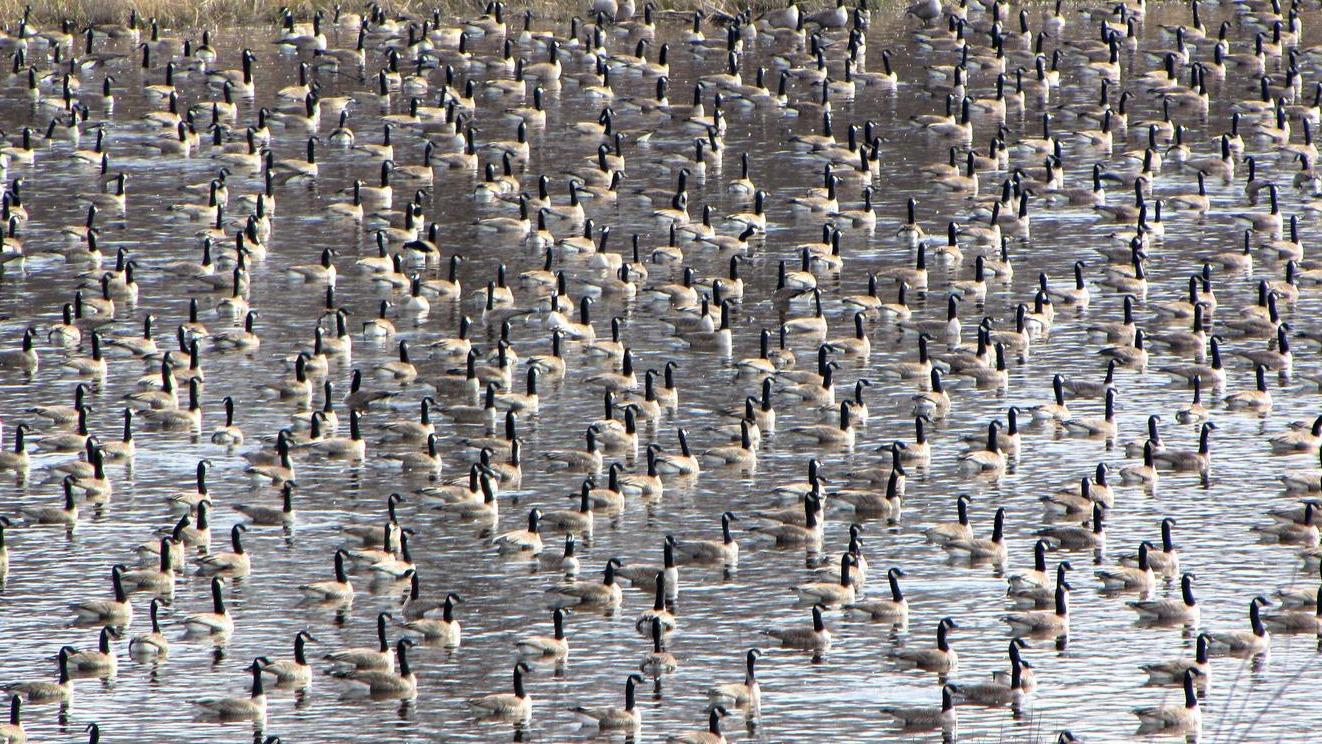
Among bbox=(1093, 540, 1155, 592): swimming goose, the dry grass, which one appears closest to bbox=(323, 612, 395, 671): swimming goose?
bbox=(1093, 540, 1155, 592): swimming goose

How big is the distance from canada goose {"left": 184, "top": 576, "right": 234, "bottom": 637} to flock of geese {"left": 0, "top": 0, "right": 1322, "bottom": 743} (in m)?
0.05

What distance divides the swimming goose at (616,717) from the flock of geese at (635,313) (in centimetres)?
4

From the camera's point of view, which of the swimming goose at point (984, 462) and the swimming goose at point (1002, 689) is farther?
the swimming goose at point (984, 462)

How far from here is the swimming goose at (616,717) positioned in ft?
106

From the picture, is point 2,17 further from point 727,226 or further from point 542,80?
point 727,226

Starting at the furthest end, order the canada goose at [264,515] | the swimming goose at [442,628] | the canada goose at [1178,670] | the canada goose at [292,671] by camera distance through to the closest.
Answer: the canada goose at [264,515] → the swimming goose at [442,628] → the canada goose at [1178,670] → the canada goose at [292,671]

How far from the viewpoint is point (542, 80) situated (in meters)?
81.1

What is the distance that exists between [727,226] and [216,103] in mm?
18999

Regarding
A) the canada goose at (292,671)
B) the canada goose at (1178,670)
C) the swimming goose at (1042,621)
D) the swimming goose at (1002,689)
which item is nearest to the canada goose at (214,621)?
the canada goose at (292,671)

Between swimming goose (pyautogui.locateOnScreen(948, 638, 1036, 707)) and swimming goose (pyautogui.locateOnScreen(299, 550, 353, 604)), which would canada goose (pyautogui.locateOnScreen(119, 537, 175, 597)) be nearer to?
swimming goose (pyautogui.locateOnScreen(299, 550, 353, 604))

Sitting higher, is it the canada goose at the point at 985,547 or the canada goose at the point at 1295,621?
the canada goose at the point at 1295,621

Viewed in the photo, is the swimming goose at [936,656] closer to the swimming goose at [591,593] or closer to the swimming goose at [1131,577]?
the swimming goose at [1131,577]

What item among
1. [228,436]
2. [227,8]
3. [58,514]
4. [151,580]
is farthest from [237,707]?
[227,8]

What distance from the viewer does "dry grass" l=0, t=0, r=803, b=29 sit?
84.2 meters
